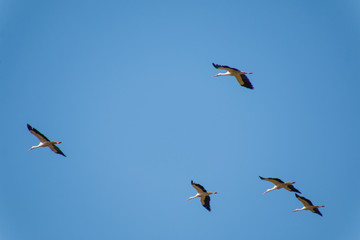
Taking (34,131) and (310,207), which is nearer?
(34,131)

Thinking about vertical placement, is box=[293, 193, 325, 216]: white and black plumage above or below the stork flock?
below

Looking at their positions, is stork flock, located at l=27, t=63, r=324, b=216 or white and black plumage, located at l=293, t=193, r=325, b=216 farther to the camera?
white and black plumage, located at l=293, t=193, r=325, b=216

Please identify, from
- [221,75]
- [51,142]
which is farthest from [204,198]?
[51,142]

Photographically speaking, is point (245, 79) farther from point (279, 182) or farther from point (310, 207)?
point (310, 207)

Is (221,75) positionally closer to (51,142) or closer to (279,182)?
(279,182)

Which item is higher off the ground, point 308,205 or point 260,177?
point 260,177

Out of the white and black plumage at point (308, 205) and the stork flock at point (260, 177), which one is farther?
the white and black plumage at point (308, 205)

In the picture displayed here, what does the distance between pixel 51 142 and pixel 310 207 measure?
52.9 feet

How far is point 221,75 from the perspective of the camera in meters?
33.3

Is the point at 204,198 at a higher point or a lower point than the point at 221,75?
lower

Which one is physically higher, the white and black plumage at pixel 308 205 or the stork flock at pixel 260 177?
the stork flock at pixel 260 177

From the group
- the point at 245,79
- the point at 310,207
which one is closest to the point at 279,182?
the point at 310,207

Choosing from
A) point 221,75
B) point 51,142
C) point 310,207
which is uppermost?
point 221,75

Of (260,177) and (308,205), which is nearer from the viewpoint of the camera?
(260,177)
